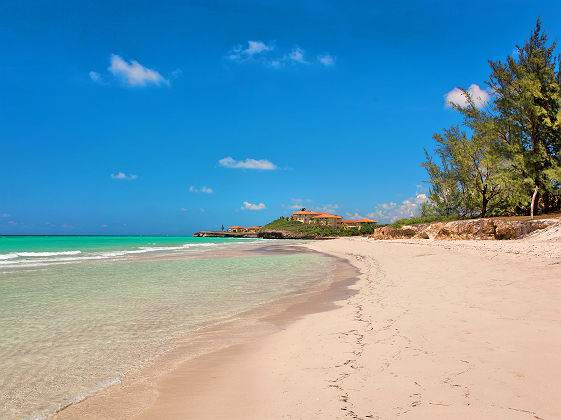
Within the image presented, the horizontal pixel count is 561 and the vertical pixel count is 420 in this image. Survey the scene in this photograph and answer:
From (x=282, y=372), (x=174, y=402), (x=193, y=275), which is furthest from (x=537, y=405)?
(x=193, y=275)

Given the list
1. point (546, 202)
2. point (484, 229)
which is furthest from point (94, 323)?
point (546, 202)

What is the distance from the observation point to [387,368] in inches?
139

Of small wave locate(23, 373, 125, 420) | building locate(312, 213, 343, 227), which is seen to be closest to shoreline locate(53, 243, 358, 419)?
small wave locate(23, 373, 125, 420)

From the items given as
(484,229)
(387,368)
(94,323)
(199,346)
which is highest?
(484,229)

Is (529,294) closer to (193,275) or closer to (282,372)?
(282,372)

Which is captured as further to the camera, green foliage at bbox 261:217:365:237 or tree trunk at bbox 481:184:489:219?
green foliage at bbox 261:217:365:237

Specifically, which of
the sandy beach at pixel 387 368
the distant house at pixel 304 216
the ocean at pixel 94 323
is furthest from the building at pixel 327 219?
the sandy beach at pixel 387 368

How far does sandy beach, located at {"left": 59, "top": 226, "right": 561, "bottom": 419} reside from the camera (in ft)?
9.07

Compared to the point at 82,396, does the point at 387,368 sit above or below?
above

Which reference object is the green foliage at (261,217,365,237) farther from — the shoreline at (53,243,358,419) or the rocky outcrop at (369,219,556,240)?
the shoreline at (53,243,358,419)

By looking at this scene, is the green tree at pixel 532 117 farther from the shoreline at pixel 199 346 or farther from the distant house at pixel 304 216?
the distant house at pixel 304 216

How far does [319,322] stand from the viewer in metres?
6.08

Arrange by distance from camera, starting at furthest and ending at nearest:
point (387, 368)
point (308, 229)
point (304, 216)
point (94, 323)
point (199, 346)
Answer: point (304, 216)
point (308, 229)
point (94, 323)
point (199, 346)
point (387, 368)

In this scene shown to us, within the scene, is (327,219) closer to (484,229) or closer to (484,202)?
(484,202)
